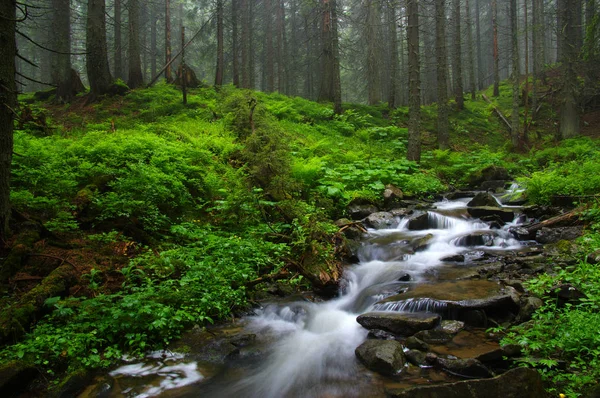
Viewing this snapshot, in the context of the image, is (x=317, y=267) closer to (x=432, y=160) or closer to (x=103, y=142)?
(x=103, y=142)

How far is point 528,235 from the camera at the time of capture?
8.17 meters

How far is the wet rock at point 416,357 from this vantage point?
14.1 ft

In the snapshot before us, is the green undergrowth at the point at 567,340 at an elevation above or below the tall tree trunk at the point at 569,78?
below

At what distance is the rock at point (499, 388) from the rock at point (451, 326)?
5.15ft

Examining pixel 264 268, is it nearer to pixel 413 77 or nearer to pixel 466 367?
pixel 466 367

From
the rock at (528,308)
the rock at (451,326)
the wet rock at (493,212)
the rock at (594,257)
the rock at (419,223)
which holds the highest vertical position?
the wet rock at (493,212)

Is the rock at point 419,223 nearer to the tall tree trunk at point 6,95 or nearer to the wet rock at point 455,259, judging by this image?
the wet rock at point 455,259

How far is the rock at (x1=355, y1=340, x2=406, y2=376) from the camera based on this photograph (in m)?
4.23

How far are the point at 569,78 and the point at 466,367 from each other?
55.6 ft

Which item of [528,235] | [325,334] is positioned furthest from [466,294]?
[528,235]

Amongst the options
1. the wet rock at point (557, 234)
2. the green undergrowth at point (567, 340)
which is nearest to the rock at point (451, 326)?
the green undergrowth at point (567, 340)

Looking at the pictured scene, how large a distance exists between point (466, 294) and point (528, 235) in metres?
3.65

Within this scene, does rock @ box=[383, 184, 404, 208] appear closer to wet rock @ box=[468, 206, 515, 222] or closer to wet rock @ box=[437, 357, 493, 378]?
wet rock @ box=[468, 206, 515, 222]

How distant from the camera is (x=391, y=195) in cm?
1137
